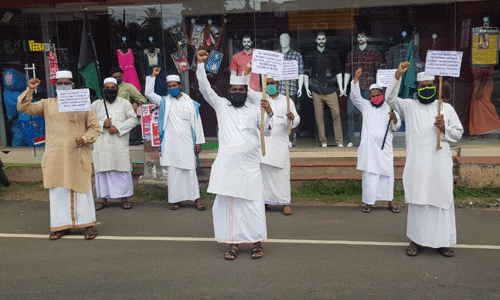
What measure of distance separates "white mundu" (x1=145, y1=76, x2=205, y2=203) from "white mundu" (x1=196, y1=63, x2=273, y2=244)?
8.31 feet

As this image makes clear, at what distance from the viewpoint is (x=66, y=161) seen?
6945mm

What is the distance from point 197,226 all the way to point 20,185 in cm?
468

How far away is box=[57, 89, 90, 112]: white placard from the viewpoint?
6758 millimetres

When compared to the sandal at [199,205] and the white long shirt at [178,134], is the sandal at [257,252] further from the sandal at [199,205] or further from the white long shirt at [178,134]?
the white long shirt at [178,134]

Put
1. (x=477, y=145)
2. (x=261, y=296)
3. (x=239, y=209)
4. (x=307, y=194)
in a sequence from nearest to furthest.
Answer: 1. (x=261, y=296)
2. (x=239, y=209)
3. (x=307, y=194)
4. (x=477, y=145)

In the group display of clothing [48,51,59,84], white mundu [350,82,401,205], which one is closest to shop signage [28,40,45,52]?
display of clothing [48,51,59,84]

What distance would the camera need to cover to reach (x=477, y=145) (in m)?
10.6

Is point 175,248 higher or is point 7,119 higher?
point 7,119

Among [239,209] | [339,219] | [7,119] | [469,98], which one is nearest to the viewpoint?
[239,209]

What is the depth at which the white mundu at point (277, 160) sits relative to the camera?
27.0 ft

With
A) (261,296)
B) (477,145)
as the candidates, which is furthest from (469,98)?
(261,296)

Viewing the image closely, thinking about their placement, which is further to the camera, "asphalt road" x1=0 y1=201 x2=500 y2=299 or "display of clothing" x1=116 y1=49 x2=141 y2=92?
"display of clothing" x1=116 y1=49 x2=141 y2=92

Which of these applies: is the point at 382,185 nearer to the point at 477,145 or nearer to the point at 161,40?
the point at 477,145

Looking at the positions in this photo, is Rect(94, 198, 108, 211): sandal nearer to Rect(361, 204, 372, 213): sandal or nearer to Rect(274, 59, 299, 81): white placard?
Rect(274, 59, 299, 81): white placard
